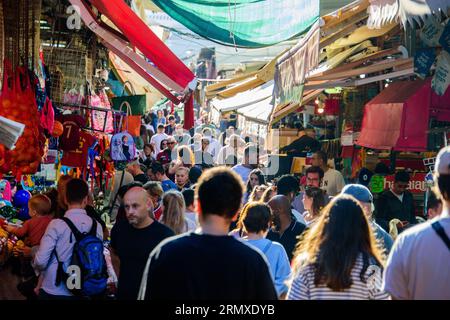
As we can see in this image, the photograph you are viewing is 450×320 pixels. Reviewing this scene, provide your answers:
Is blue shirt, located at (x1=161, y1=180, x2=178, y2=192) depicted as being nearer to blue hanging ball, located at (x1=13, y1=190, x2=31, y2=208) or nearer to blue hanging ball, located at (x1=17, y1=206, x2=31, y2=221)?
blue hanging ball, located at (x1=13, y1=190, x2=31, y2=208)

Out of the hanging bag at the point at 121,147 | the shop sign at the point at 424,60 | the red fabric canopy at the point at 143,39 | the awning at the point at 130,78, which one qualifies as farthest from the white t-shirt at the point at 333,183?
the awning at the point at 130,78

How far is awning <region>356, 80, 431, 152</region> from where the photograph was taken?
977cm

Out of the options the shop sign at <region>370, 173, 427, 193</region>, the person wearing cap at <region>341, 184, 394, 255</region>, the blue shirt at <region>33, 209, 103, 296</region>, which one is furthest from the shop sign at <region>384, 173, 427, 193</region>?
the blue shirt at <region>33, 209, 103, 296</region>

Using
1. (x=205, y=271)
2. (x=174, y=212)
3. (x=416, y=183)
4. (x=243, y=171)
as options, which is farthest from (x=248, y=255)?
(x=243, y=171)

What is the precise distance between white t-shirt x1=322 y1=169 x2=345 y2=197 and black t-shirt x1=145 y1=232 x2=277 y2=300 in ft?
26.4

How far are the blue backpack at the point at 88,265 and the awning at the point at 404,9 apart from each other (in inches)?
127

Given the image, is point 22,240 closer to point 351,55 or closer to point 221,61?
point 351,55

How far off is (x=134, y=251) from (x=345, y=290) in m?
2.24

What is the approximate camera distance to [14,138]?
A: 6.39 m

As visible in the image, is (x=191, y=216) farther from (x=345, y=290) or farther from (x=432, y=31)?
(x=345, y=290)

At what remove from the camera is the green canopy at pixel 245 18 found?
39.5ft

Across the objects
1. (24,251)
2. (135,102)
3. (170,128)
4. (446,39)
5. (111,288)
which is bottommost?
(111,288)

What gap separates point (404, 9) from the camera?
23.4 ft

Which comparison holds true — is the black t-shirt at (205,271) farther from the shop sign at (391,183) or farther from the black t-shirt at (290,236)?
the shop sign at (391,183)
